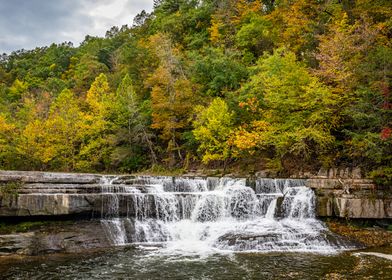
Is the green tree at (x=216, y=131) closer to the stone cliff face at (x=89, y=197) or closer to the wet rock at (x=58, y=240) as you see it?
the stone cliff face at (x=89, y=197)

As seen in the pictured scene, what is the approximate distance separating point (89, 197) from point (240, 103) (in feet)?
38.0

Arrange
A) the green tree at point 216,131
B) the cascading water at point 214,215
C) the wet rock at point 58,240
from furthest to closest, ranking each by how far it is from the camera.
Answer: the green tree at point 216,131, the cascading water at point 214,215, the wet rock at point 58,240

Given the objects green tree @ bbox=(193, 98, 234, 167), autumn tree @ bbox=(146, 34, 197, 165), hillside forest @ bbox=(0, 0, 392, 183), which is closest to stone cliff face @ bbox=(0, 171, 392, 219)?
hillside forest @ bbox=(0, 0, 392, 183)

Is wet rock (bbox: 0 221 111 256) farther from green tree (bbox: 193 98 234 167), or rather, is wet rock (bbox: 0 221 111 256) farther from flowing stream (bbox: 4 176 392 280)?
green tree (bbox: 193 98 234 167)

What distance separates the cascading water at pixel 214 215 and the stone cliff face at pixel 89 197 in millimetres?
340

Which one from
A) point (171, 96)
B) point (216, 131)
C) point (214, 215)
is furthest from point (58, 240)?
point (171, 96)

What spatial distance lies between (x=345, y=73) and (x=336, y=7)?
728 cm

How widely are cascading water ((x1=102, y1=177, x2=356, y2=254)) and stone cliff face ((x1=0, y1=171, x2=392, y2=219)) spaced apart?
1.12 ft

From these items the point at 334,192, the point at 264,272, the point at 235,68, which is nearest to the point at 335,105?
the point at 334,192

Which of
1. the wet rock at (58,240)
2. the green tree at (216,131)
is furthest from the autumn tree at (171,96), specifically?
the wet rock at (58,240)

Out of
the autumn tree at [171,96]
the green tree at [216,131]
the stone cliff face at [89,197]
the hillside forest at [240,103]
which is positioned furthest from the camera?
the autumn tree at [171,96]

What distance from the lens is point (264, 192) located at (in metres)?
17.3

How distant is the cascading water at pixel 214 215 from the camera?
42.8 ft

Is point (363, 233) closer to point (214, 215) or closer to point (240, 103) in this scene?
point (214, 215)
